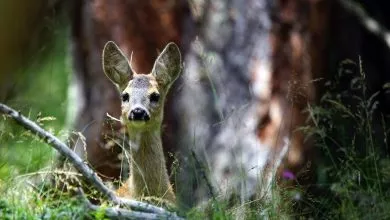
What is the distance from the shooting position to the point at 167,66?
6867 millimetres

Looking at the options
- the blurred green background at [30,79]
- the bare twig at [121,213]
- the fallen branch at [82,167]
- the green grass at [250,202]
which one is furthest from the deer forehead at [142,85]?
the bare twig at [121,213]

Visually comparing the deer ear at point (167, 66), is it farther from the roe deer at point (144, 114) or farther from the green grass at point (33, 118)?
the green grass at point (33, 118)

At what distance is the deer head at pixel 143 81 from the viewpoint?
657 cm

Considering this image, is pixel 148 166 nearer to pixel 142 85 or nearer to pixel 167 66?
pixel 142 85

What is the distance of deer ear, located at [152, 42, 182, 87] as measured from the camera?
22.3 feet

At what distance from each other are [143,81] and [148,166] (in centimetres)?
52

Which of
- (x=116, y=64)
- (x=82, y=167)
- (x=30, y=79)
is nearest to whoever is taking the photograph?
(x=82, y=167)

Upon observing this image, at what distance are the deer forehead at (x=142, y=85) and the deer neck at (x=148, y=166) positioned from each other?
0.91 ft

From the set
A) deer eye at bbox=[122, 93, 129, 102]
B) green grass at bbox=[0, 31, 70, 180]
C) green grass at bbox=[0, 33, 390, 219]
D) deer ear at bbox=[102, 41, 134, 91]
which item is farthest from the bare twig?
deer ear at bbox=[102, 41, 134, 91]

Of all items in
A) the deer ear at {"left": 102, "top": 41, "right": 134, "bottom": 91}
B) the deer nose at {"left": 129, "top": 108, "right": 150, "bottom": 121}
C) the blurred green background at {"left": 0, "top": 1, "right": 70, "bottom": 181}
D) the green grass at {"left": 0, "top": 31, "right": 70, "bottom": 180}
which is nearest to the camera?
the green grass at {"left": 0, "top": 31, "right": 70, "bottom": 180}

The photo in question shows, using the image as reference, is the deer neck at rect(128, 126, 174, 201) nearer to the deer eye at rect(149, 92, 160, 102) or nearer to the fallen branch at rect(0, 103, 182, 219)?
the deer eye at rect(149, 92, 160, 102)

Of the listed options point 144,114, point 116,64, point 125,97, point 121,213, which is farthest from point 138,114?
point 121,213

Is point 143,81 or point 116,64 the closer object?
point 143,81

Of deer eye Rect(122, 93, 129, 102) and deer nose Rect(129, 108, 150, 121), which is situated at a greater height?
deer eye Rect(122, 93, 129, 102)
